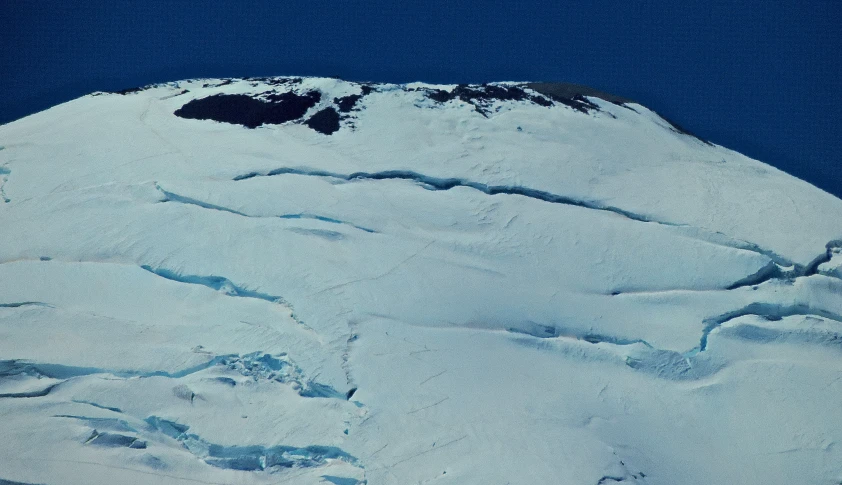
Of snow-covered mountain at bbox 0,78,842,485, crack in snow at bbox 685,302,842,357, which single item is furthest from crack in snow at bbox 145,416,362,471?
crack in snow at bbox 685,302,842,357

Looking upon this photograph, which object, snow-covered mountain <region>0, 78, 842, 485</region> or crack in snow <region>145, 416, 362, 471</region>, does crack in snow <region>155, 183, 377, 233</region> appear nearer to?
snow-covered mountain <region>0, 78, 842, 485</region>

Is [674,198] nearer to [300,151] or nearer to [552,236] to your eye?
[552,236]

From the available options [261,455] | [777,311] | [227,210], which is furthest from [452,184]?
[261,455]

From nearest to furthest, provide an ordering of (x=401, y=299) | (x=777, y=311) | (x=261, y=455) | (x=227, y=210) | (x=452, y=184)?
(x=261, y=455) → (x=401, y=299) → (x=777, y=311) → (x=227, y=210) → (x=452, y=184)

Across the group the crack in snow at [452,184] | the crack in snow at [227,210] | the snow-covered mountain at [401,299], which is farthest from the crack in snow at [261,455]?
the crack in snow at [452,184]

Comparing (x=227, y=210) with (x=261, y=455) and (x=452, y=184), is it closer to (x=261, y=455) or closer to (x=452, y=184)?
(x=452, y=184)

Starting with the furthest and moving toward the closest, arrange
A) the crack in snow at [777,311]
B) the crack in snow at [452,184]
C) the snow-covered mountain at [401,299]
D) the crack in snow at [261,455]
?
the crack in snow at [452,184] < the crack in snow at [777,311] < the snow-covered mountain at [401,299] < the crack in snow at [261,455]

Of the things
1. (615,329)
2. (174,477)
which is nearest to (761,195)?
(615,329)

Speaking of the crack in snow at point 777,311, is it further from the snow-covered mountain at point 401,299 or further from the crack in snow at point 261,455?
the crack in snow at point 261,455

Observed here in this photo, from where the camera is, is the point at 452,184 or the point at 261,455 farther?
the point at 452,184
